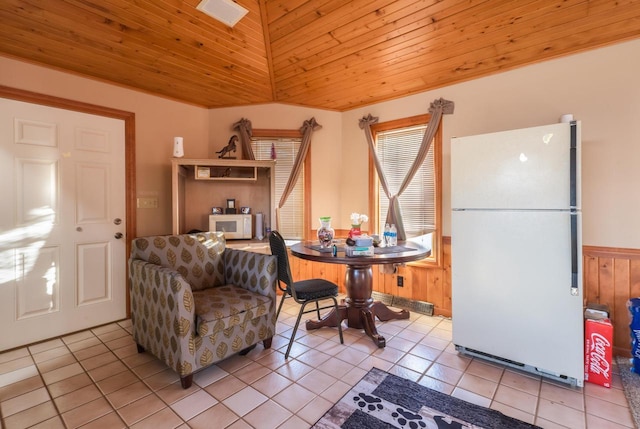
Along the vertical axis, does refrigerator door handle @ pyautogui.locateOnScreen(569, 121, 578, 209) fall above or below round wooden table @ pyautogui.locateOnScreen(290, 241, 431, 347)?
above

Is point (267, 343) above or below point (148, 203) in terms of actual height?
below

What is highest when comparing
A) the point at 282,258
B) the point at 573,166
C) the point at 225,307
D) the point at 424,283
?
the point at 573,166

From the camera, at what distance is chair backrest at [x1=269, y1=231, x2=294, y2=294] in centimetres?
227

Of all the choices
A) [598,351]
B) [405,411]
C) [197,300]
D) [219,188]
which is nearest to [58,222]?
[219,188]

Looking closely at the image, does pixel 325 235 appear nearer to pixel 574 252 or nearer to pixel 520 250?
pixel 520 250

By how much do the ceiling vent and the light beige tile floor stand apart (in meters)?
2.63

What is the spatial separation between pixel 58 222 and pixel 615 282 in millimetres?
4680

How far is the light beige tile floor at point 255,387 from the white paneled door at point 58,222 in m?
0.31

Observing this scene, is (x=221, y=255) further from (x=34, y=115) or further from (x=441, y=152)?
(x=441, y=152)

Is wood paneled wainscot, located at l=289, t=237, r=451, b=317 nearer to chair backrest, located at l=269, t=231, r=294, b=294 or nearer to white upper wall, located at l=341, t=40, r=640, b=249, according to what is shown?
white upper wall, located at l=341, t=40, r=640, b=249

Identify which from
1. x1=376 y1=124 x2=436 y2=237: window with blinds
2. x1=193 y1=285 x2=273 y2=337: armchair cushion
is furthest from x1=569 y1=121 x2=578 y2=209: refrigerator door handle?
x1=193 y1=285 x2=273 y2=337: armchair cushion

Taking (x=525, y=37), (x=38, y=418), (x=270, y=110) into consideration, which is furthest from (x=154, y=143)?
(x=525, y=37)

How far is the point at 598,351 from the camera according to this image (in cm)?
191

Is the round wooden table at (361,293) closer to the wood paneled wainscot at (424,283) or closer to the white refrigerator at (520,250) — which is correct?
the wood paneled wainscot at (424,283)
